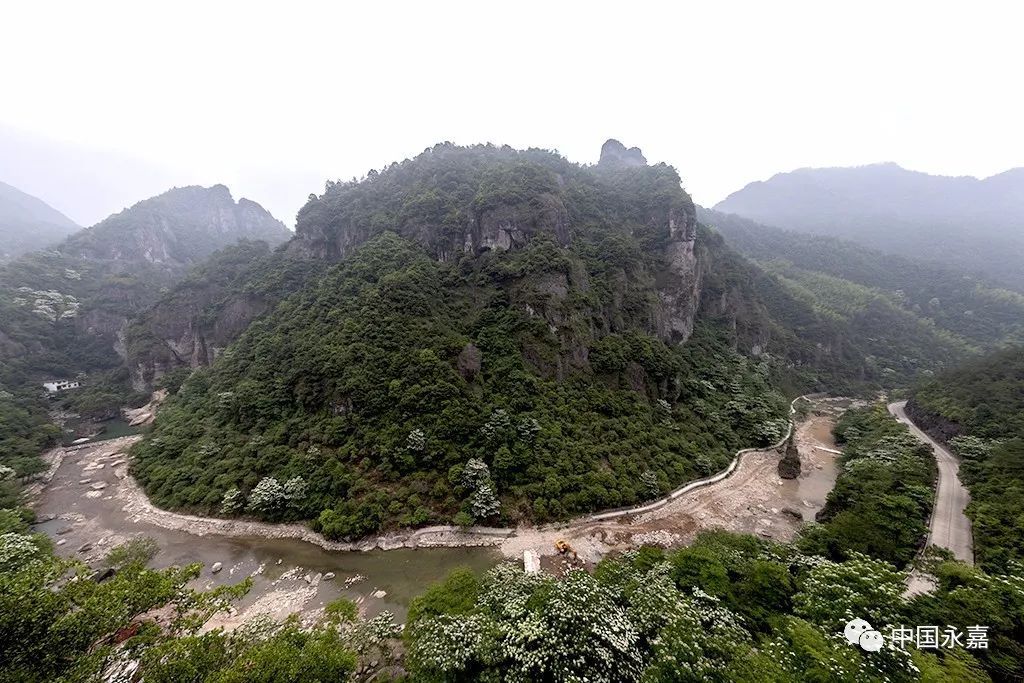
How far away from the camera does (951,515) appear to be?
86.0 feet

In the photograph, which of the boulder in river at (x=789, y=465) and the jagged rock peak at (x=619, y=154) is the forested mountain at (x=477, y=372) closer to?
the boulder in river at (x=789, y=465)

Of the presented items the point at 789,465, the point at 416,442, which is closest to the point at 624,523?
the point at 416,442

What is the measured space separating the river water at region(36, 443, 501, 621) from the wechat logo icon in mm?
20291

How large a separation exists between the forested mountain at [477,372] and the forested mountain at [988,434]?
1637 centimetres

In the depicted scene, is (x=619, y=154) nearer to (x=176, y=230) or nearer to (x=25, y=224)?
(x=176, y=230)

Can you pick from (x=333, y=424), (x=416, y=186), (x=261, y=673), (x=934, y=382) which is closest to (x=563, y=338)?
(x=333, y=424)

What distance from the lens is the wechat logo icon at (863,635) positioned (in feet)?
37.0

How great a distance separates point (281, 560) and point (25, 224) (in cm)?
23677

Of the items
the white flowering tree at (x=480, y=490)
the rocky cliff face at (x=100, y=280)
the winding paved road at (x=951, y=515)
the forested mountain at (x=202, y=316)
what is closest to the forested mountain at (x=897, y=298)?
the winding paved road at (x=951, y=515)

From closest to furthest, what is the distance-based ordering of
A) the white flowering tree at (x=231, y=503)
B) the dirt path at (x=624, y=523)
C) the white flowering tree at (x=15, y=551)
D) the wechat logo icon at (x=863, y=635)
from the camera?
the wechat logo icon at (x=863, y=635)
the white flowering tree at (x=15, y=551)
the dirt path at (x=624, y=523)
the white flowering tree at (x=231, y=503)

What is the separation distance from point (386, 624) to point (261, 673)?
730 cm

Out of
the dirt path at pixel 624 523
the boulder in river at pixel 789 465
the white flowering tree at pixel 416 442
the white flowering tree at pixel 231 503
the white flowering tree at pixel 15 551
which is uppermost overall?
the white flowering tree at pixel 15 551

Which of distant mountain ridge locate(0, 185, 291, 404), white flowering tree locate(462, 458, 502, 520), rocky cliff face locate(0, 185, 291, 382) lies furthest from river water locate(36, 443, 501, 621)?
rocky cliff face locate(0, 185, 291, 382)

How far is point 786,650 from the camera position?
12.0 meters
